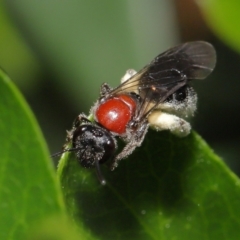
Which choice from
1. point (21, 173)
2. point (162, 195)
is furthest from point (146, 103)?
point (21, 173)

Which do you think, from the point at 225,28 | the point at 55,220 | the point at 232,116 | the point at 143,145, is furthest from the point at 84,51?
the point at 55,220

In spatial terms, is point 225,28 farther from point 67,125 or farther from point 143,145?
point 67,125

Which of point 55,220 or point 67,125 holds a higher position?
point 55,220

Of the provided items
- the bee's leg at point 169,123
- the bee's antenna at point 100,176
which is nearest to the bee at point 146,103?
the bee's leg at point 169,123

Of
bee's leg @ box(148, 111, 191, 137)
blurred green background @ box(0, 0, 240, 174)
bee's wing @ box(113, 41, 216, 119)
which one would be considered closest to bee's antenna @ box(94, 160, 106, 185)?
bee's leg @ box(148, 111, 191, 137)

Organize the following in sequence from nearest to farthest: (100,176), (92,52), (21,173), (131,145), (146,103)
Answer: (21,173)
(100,176)
(131,145)
(146,103)
(92,52)

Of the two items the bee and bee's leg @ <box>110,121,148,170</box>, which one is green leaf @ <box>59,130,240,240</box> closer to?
bee's leg @ <box>110,121,148,170</box>

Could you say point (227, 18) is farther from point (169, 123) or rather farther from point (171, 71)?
point (169, 123)

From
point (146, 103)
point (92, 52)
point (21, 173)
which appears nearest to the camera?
point (21, 173)
